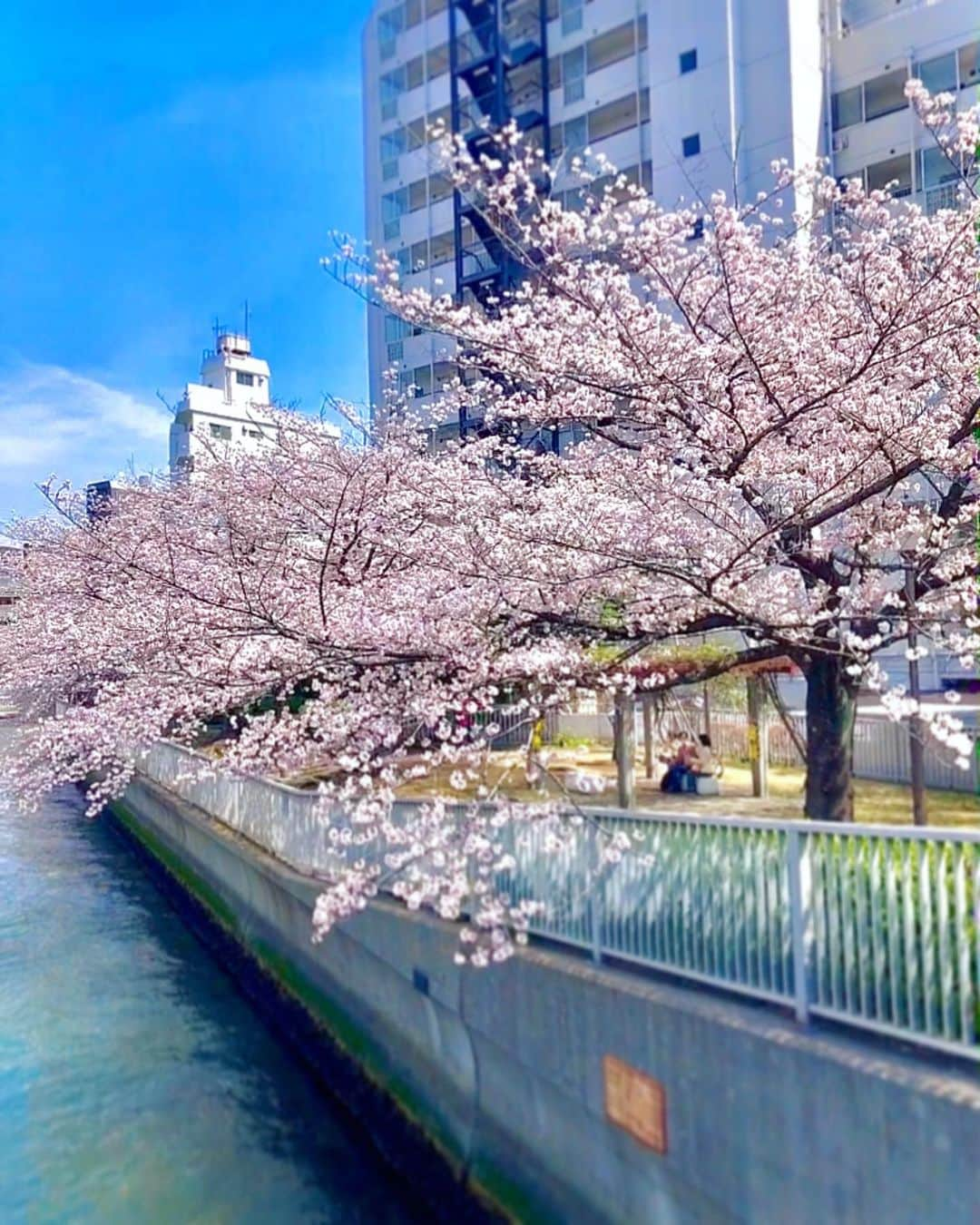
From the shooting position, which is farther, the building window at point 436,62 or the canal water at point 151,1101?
the building window at point 436,62

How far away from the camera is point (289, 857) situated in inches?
352

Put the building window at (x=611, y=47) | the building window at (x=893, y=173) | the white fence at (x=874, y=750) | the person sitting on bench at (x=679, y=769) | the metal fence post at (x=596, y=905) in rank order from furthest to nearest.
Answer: the building window at (x=611, y=47), the building window at (x=893, y=173), the person sitting on bench at (x=679, y=769), the white fence at (x=874, y=750), the metal fence post at (x=596, y=905)

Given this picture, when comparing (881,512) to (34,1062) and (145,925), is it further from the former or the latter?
(145,925)

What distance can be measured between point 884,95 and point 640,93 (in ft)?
20.0

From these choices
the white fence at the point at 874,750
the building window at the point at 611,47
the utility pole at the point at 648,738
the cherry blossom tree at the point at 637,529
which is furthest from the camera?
the building window at the point at 611,47

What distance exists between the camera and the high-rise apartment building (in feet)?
68.5

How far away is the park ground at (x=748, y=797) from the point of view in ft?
28.0

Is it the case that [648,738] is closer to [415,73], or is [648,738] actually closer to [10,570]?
[10,570]

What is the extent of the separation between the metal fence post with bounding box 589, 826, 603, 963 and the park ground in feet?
8.24

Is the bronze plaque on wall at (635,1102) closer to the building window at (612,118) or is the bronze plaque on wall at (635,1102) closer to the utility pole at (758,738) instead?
the utility pole at (758,738)

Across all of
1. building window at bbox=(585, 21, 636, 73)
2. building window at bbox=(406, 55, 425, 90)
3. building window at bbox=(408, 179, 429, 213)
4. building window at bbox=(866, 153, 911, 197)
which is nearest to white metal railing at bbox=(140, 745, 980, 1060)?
building window at bbox=(866, 153, 911, 197)

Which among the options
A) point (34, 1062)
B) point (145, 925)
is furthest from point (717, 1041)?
point (145, 925)

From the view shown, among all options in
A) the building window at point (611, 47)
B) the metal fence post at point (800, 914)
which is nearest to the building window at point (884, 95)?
the building window at point (611, 47)

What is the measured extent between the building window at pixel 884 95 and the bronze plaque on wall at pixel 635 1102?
2370cm
